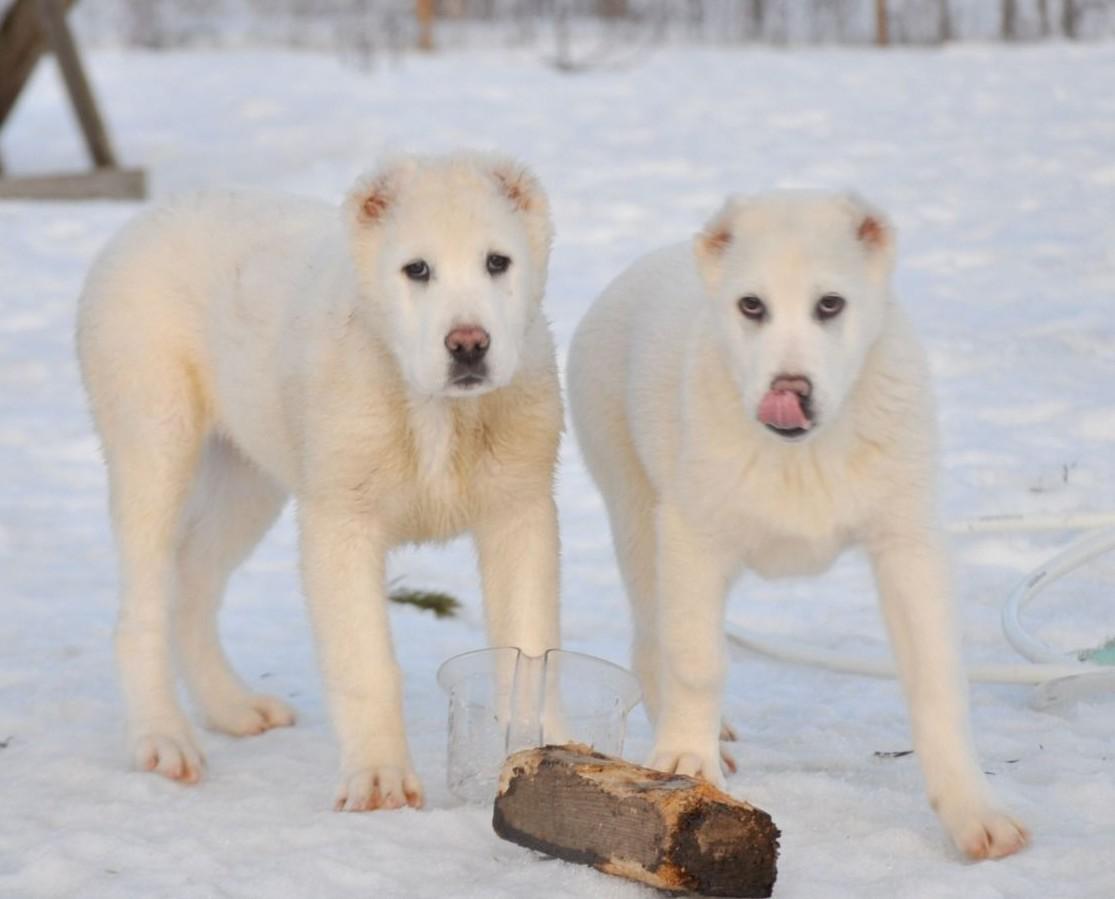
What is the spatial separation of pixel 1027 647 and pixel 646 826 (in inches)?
73.7

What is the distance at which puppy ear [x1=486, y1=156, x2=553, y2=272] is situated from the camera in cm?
431

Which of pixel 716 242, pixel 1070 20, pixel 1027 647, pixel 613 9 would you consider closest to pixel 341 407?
pixel 716 242

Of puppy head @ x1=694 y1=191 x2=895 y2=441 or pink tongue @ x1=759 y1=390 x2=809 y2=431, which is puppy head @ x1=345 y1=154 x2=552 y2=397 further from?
pink tongue @ x1=759 y1=390 x2=809 y2=431

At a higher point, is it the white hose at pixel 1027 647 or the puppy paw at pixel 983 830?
the puppy paw at pixel 983 830

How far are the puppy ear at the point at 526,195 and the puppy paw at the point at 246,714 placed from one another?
5.39 feet

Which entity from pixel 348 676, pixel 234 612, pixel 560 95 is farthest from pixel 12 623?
pixel 560 95

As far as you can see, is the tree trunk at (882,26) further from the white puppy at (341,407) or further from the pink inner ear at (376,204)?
the pink inner ear at (376,204)

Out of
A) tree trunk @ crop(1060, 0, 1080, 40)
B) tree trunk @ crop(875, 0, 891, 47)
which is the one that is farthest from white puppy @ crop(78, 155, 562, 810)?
tree trunk @ crop(1060, 0, 1080, 40)

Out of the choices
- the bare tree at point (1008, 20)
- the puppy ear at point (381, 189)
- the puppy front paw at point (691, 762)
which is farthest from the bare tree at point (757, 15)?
the puppy front paw at point (691, 762)

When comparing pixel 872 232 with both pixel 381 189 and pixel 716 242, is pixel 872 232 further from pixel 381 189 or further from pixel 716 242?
pixel 381 189

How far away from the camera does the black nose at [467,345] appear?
153 inches

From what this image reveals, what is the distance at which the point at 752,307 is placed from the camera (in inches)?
151

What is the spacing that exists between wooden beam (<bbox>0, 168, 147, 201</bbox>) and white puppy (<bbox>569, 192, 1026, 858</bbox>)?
9.35 m

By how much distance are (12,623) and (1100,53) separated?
13.1 metres
